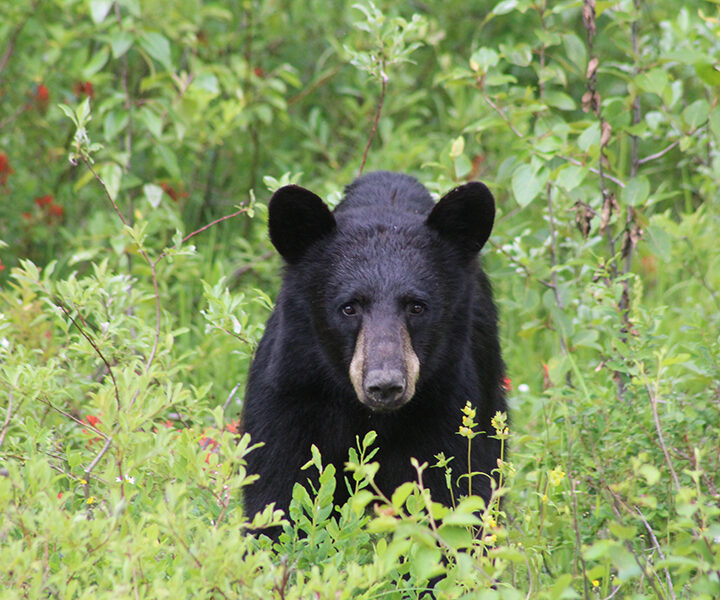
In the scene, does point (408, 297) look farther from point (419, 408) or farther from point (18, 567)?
point (18, 567)

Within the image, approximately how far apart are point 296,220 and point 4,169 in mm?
3207

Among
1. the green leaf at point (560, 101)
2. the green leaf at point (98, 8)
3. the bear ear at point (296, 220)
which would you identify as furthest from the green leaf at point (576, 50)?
the green leaf at point (98, 8)

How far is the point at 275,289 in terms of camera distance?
233 inches

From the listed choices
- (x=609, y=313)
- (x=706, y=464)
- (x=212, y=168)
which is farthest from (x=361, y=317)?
(x=212, y=168)

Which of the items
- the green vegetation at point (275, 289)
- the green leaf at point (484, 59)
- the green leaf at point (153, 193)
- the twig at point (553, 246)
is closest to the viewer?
the green vegetation at point (275, 289)

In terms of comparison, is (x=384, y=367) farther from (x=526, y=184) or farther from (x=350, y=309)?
(x=526, y=184)

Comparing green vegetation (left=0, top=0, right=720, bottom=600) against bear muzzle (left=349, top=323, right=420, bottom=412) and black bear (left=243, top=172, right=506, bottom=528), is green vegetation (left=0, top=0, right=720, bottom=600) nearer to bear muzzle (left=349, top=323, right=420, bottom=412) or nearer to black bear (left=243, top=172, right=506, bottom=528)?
black bear (left=243, top=172, right=506, bottom=528)

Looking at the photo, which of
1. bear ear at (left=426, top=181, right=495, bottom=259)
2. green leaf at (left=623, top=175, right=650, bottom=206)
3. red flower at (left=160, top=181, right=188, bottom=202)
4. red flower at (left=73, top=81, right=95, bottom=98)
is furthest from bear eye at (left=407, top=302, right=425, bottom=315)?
red flower at (left=73, top=81, right=95, bottom=98)

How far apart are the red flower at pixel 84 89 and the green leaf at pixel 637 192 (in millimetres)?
3213

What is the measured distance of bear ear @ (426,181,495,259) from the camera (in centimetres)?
338

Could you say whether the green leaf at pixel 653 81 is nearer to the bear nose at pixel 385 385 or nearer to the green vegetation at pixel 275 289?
the green vegetation at pixel 275 289

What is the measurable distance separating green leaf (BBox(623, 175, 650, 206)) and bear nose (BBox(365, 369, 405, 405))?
1621 millimetres

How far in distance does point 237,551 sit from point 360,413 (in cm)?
123

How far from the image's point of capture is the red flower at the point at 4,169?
19.5 ft
